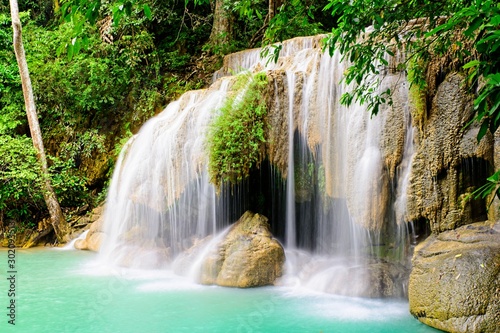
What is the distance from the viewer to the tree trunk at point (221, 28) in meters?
12.9

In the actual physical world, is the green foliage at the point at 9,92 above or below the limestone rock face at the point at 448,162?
above

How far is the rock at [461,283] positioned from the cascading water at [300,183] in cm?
99

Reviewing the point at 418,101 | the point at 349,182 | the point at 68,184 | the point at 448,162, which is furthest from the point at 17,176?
the point at 448,162

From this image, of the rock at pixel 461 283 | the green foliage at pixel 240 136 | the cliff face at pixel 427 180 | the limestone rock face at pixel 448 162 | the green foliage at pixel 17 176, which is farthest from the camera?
the green foliage at pixel 17 176

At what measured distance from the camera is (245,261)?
6.36 m

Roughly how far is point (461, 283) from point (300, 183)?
3.52 metres

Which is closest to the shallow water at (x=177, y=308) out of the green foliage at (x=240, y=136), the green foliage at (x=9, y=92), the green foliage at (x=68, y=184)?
the green foliage at (x=240, y=136)

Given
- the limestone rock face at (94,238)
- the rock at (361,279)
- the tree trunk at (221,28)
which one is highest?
the tree trunk at (221,28)

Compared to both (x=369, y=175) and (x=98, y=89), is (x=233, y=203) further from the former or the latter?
(x=98, y=89)

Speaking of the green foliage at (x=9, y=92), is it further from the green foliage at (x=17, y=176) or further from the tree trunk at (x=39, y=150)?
the tree trunk at (x=39, y=150)

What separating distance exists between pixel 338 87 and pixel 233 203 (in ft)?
9.12

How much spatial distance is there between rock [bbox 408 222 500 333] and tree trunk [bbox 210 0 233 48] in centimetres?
966

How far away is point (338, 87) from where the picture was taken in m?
6.96

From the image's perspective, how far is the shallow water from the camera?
4758 mm
